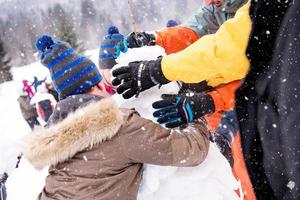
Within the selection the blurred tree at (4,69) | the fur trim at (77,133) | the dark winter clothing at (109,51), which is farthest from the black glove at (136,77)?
the blurred tree at (4,69)

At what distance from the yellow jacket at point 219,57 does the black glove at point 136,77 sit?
0.26ft

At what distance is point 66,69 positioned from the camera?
2.65m

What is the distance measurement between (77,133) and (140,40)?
91cm

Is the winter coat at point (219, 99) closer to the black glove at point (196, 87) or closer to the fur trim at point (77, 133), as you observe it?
the black glove at point (196, 87)

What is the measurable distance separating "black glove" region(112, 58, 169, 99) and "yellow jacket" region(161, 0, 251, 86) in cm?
8

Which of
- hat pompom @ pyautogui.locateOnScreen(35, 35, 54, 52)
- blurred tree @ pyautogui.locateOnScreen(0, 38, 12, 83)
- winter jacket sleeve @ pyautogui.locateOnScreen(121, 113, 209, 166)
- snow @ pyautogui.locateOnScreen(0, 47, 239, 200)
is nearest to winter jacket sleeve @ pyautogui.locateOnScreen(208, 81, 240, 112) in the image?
winter jacket sleeve @ pyautogui.locateOnScreen(121, 113, 209, 166)

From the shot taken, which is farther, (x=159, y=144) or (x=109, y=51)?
(x=109, y=51)

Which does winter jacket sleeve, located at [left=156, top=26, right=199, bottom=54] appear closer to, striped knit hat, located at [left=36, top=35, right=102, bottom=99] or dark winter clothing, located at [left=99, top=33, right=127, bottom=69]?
striped knit hat, located at [left=36, top=35, right=102, bottom=99]

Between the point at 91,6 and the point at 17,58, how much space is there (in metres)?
12.7

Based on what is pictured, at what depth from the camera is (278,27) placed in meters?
1.29

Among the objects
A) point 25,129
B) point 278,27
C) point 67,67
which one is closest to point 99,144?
point 67,67

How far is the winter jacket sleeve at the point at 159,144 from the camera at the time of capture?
2264 mm

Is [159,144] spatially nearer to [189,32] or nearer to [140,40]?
[140,40]

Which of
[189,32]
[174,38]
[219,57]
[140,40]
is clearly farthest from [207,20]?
[219,57]
